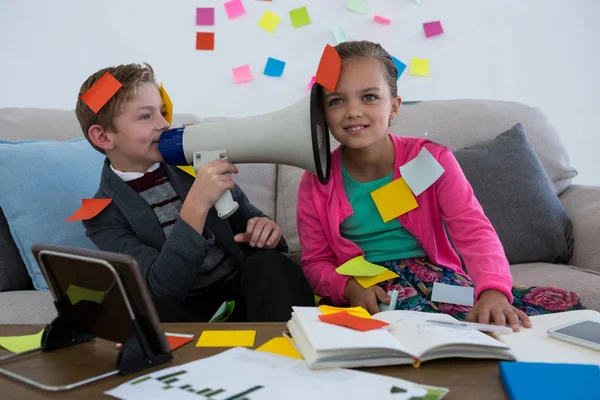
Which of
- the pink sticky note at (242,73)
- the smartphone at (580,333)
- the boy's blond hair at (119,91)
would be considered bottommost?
the smartphone at (580,333)

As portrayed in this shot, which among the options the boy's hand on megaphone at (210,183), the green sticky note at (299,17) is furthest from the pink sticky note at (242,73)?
the boy's hand on megaphone at (210,183)

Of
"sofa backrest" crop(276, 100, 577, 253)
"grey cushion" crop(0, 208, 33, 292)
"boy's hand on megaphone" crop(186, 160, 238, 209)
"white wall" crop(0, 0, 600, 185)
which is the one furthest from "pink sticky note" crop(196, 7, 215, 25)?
"boy's hand on megaphone" crop(186, 160, 238, 209)

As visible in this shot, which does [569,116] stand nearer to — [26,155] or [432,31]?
[432,31]

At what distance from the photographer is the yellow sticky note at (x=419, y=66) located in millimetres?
2660

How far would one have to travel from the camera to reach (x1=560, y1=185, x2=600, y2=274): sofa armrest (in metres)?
1.77

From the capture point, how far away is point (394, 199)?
144cm

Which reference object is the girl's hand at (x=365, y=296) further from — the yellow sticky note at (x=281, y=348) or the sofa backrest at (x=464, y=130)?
the sofa backrest at (x=464, y=130)

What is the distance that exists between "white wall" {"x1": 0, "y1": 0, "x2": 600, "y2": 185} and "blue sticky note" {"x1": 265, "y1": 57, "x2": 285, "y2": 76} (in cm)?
3

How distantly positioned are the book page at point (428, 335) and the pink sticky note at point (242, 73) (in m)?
1.88

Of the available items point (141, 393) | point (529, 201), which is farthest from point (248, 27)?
point (141, 393)

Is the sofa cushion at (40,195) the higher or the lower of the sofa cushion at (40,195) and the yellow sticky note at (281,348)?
the higher

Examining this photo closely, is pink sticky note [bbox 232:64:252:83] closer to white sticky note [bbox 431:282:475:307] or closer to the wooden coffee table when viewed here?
white sticky note [bbox 431:282:475:307]

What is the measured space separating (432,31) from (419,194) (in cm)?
148

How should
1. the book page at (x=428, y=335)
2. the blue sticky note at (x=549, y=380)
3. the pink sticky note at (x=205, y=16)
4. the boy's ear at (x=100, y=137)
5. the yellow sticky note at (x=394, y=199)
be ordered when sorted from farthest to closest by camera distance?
the pink sticky note at (x=205, y=16), the boy's ear at (x=100, y=137), the yellow sticky note at (x=394, y=199), the book page at (x=428, y=335), the blue sticky note at (x=549, y=380)
